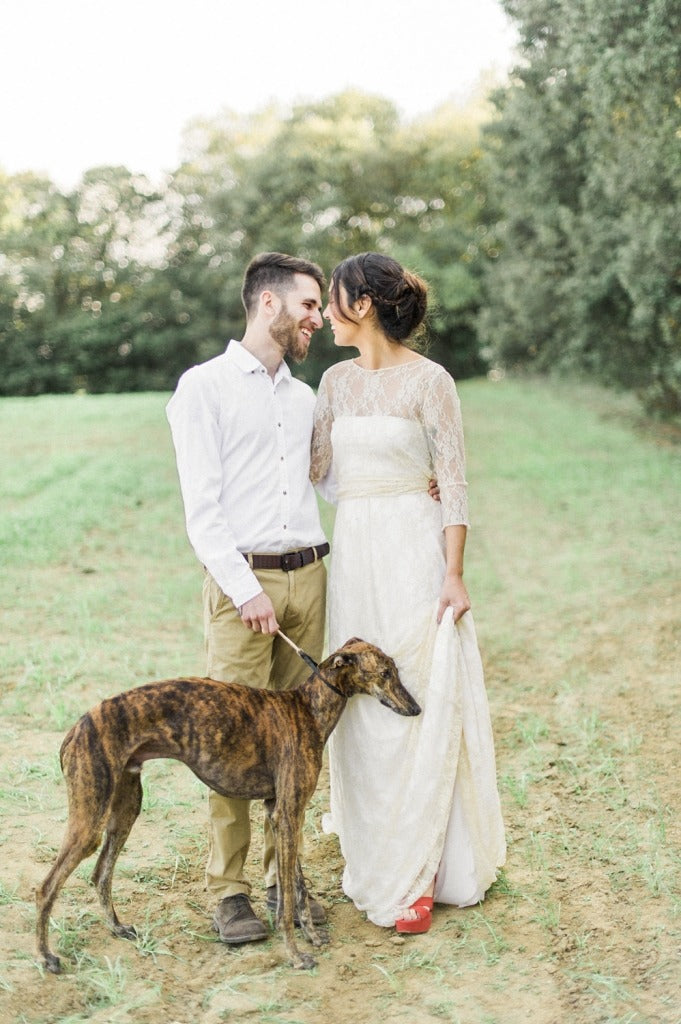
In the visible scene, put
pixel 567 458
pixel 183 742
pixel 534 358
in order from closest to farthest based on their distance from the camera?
pixel 183 742 < pixel 567 458 < pixel 534 358

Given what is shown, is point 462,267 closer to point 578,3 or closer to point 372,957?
point 578,3

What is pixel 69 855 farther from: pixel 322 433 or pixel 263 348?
pixel 263 348

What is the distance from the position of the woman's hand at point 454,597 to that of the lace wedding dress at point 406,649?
0.03 meters

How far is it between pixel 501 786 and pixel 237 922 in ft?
6.88

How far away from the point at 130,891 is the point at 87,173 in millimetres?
39870

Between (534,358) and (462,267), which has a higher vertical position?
(462,267)

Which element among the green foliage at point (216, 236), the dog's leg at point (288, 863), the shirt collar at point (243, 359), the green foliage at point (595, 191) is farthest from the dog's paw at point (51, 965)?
the green foliage at point (216, 236)

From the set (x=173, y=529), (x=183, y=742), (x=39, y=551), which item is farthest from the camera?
(x=173, y=529)

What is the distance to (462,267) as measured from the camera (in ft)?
121

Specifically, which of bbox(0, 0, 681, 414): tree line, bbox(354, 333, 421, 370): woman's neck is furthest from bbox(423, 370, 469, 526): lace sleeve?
bbox(0, 0, 681, 414): tree line

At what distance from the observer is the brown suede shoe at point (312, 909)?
405 centimetres

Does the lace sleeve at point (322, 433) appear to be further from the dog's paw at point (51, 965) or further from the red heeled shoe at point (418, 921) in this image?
the dog's paw at point (51, 965)

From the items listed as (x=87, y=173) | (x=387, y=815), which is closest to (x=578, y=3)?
(x=387, y=815)

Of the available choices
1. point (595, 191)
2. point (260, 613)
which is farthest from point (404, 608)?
point (595, 191)
